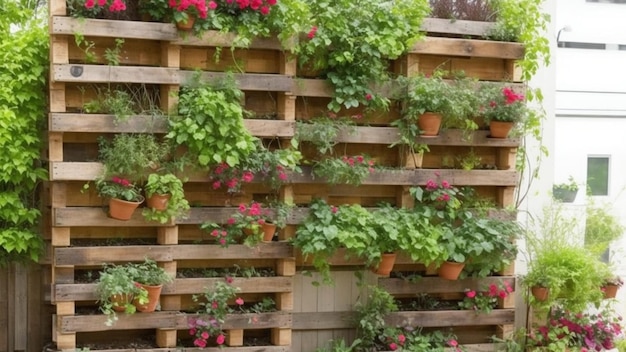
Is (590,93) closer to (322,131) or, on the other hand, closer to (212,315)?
(322,131)

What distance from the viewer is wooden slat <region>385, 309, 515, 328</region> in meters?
5.66

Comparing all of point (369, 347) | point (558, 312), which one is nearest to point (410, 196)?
point (369, 347)

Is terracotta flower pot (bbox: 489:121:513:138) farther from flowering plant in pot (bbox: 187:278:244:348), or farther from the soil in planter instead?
flowering plant in pot (bbox: 187:278:244:348)

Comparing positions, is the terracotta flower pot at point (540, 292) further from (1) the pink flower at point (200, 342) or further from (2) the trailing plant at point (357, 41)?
(1) the pink flower at point (200, 342)

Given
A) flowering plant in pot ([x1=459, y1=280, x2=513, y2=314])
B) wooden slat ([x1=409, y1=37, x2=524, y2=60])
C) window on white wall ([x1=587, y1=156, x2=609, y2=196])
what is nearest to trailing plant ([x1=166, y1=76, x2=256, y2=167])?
wooden slat ([x1=409, y1=37, x2=524, y2=60])

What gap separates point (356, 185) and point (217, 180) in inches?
38.3

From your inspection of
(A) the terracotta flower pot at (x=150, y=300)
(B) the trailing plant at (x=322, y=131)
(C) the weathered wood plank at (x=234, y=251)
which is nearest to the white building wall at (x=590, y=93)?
(B) the trailing plant at (x=322, y=131)

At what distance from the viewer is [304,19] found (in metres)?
5.24

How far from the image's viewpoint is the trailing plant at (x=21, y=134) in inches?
198

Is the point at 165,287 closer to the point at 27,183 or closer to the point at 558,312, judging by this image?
the point at 27,183

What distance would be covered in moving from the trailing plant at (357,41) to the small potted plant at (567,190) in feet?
8.52

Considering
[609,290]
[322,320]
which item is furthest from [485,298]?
[322,320]

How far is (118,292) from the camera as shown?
485cm

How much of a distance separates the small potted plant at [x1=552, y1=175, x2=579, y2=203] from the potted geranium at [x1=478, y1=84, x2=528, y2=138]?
5.85 feet
